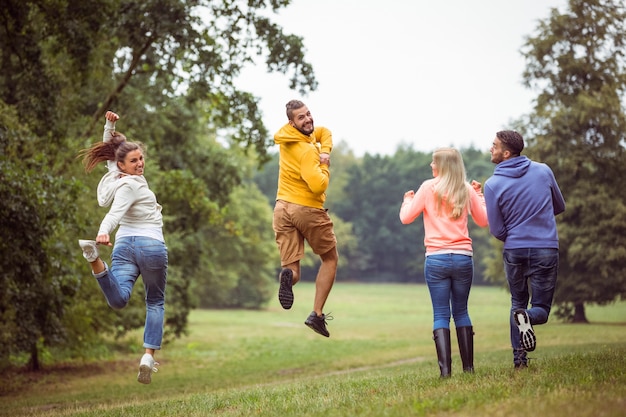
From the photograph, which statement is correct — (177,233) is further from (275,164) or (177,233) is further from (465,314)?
(275,164)

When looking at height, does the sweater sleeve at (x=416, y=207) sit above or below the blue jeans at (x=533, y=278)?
above

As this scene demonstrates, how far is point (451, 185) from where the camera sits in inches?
304

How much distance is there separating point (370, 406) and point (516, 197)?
9.58 ft

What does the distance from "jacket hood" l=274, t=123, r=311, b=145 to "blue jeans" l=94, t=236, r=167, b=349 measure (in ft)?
5.83

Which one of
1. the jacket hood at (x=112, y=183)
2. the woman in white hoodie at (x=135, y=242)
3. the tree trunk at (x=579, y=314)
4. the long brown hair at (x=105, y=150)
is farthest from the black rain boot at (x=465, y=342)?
the tree trunk at (x=579, y=314)

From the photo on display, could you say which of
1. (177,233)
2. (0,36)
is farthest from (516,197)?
(177,233)

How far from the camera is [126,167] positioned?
770cm

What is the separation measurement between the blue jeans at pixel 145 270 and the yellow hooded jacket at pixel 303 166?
159cm

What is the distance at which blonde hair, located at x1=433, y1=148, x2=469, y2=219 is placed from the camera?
769cm

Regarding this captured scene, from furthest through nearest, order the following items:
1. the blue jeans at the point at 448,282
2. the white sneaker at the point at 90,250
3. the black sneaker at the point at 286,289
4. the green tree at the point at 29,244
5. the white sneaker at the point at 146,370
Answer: the green tree at the point at 29,244 < the black sneaker at the point at 286,289 < the blue jeans at the point at 448,282 < the white sneaker at the point at 146,370 < the white sneaker at the point at 90,250

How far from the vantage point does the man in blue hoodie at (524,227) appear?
25.6ft

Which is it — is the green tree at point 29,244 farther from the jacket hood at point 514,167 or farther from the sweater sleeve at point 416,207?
the jacket hood at point 514,167

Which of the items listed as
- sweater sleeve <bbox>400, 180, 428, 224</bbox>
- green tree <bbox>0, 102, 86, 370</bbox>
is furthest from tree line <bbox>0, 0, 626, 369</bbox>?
sweater sleeve <bbox>400, 180, 428, 224</bbox>

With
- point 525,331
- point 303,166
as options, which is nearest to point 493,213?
point 525,331
